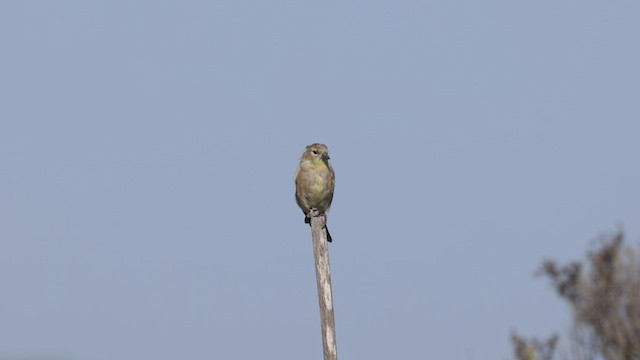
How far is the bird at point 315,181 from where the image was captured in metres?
12.6

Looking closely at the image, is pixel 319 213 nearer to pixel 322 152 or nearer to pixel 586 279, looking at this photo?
pixel 322 152

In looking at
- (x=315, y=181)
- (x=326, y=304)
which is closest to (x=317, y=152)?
(x=315, y=181)

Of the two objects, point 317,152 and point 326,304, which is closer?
point 326,304

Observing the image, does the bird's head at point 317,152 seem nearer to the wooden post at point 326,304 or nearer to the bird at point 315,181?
the bird at point 315,181

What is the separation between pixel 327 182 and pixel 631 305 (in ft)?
11.4

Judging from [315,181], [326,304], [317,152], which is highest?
[317,152]

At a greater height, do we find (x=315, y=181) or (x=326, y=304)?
(x=315, y=181)

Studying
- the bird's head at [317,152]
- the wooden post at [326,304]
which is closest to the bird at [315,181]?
the bird's head at [317,152]

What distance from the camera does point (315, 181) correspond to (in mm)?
12633

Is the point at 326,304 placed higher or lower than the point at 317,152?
lower

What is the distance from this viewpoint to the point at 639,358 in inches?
481

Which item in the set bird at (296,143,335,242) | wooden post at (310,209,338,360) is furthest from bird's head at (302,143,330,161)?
wooden post at (310,209,338,360)

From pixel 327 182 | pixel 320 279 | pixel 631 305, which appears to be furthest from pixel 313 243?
pixel 631 305

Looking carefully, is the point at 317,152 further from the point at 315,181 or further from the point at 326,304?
the point at 326,304
